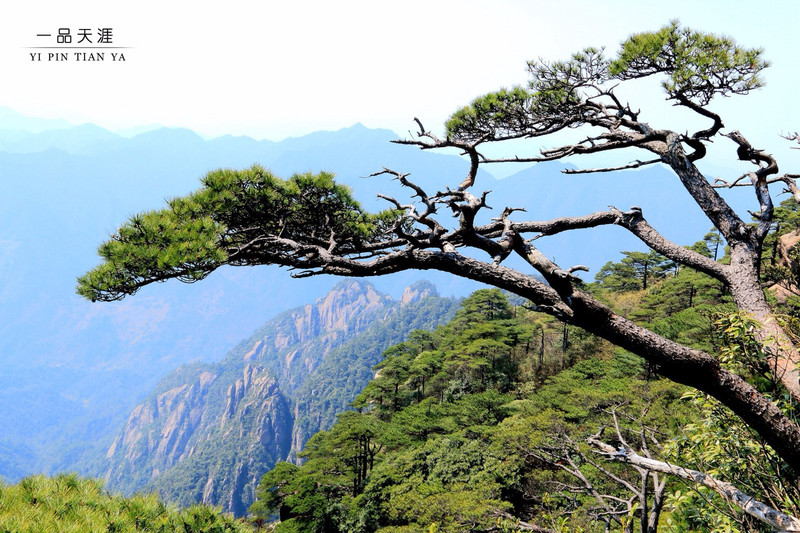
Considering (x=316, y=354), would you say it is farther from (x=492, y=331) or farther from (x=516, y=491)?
(x=516, y=491)

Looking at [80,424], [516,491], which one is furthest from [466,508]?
[80,424]

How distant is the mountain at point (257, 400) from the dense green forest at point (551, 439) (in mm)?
53693

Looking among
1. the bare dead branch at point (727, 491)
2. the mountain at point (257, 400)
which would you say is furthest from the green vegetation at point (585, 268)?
the mountain at point (257, 400)

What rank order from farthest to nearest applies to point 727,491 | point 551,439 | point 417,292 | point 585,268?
point 417,292 < point 551,439 < point 727,491 < point 585,268

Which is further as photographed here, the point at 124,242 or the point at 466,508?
the point at 466,508

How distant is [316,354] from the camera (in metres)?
148

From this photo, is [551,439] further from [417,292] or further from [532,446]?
[417,292]

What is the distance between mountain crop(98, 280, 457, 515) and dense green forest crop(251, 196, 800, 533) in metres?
53.7

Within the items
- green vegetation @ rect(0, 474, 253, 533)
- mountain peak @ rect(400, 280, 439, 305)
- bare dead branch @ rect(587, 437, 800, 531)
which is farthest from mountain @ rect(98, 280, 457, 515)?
bare dead branch @ rect(587, 437, 800, 531)

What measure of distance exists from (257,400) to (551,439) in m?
89.5

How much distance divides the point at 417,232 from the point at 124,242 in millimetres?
2628

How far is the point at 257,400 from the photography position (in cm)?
8950

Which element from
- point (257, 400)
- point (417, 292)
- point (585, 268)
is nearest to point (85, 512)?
point (585, 268)

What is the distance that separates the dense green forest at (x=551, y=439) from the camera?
293cm
